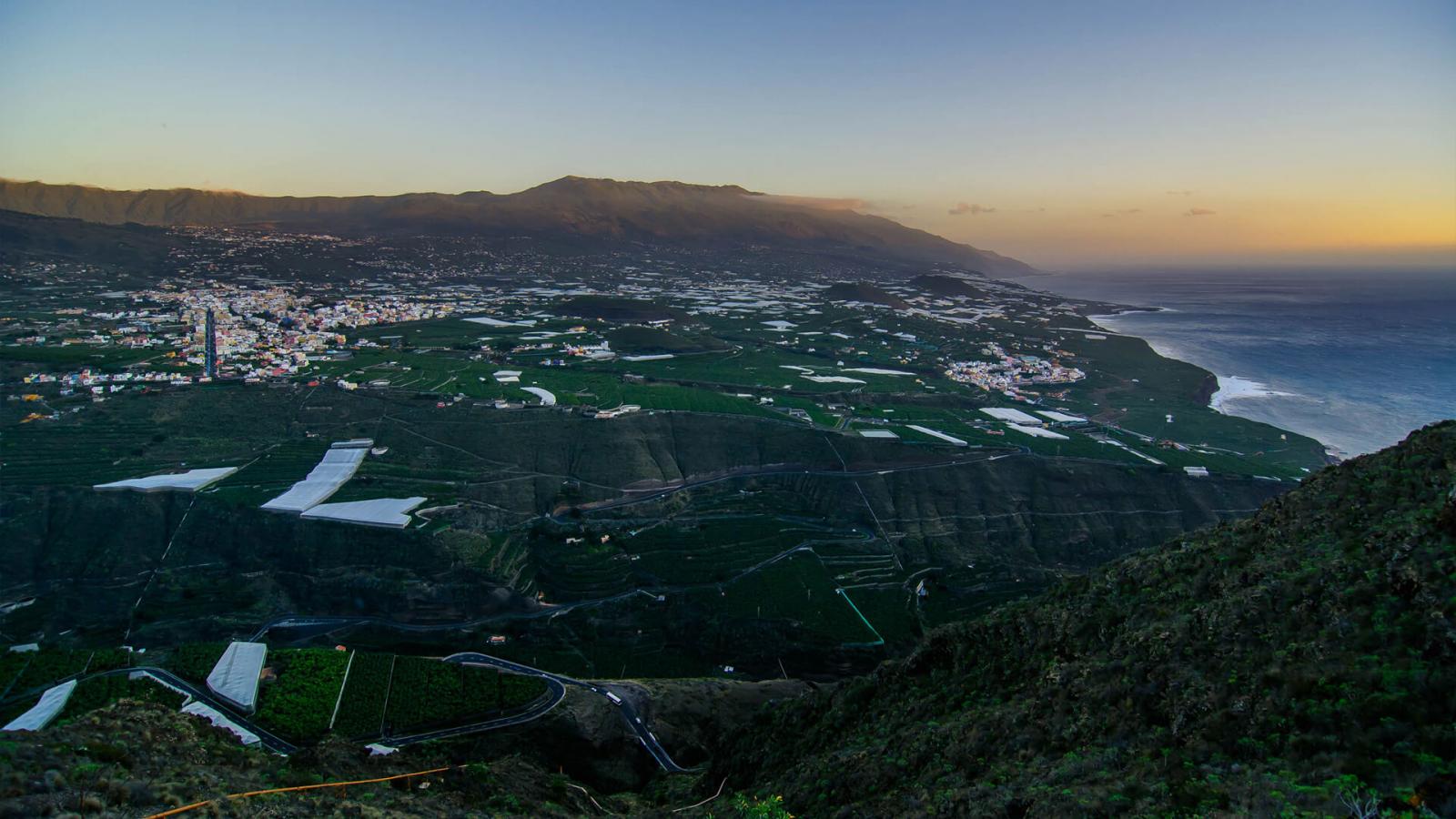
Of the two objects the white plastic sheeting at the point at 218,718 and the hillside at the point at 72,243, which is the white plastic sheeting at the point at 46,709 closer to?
the white plastic sheeting at the point at 218,718

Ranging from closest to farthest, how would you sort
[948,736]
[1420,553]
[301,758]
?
[1420,553], [948,736], [301,758]

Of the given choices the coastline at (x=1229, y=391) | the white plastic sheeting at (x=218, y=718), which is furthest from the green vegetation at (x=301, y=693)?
the coastline at (x=1229, y=391)

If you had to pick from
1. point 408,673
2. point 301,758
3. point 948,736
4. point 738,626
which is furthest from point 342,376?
point 948,736

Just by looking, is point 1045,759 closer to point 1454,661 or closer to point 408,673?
point 1454,661

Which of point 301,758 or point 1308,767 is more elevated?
point 1308,767

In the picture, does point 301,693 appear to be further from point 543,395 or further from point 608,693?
point 543,395
